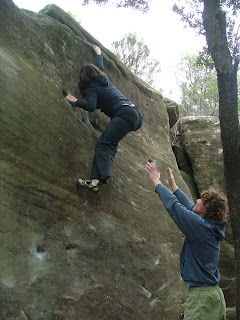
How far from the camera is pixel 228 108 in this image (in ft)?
20.4

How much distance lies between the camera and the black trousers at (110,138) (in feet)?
15.0

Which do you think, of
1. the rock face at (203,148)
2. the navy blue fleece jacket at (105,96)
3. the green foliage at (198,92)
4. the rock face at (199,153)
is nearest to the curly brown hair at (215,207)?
the navy blue fleece jacket at (105,96)

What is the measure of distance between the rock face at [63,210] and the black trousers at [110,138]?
0.31 metres

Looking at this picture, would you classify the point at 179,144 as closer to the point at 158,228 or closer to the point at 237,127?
the point at 237,127

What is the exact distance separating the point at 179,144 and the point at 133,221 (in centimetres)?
514

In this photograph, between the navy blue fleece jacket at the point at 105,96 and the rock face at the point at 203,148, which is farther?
the rock face at the point at 203,148

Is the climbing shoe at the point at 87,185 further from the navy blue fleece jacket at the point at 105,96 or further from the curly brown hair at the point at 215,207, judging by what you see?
the curly brown hair at the point at 215,207

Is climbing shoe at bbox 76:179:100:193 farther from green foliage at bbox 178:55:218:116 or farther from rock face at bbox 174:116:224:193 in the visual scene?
green foliage at bbox 178:55:218:116

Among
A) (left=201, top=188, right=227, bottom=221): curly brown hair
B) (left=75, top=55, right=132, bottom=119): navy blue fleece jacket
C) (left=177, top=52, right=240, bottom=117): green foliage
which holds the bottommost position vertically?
(left=201, top=188, right=227, bottom=221): curly brown hair

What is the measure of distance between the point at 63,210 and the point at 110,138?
133 cm

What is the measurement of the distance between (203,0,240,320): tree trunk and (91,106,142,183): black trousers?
90.1 inches

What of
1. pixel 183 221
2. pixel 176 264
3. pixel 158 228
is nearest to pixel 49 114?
pixel 183 221

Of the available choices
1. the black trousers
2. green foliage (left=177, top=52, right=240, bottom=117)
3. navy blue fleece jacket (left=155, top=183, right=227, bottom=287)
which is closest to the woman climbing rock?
the black trousers

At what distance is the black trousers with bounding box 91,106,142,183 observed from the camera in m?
4.56
